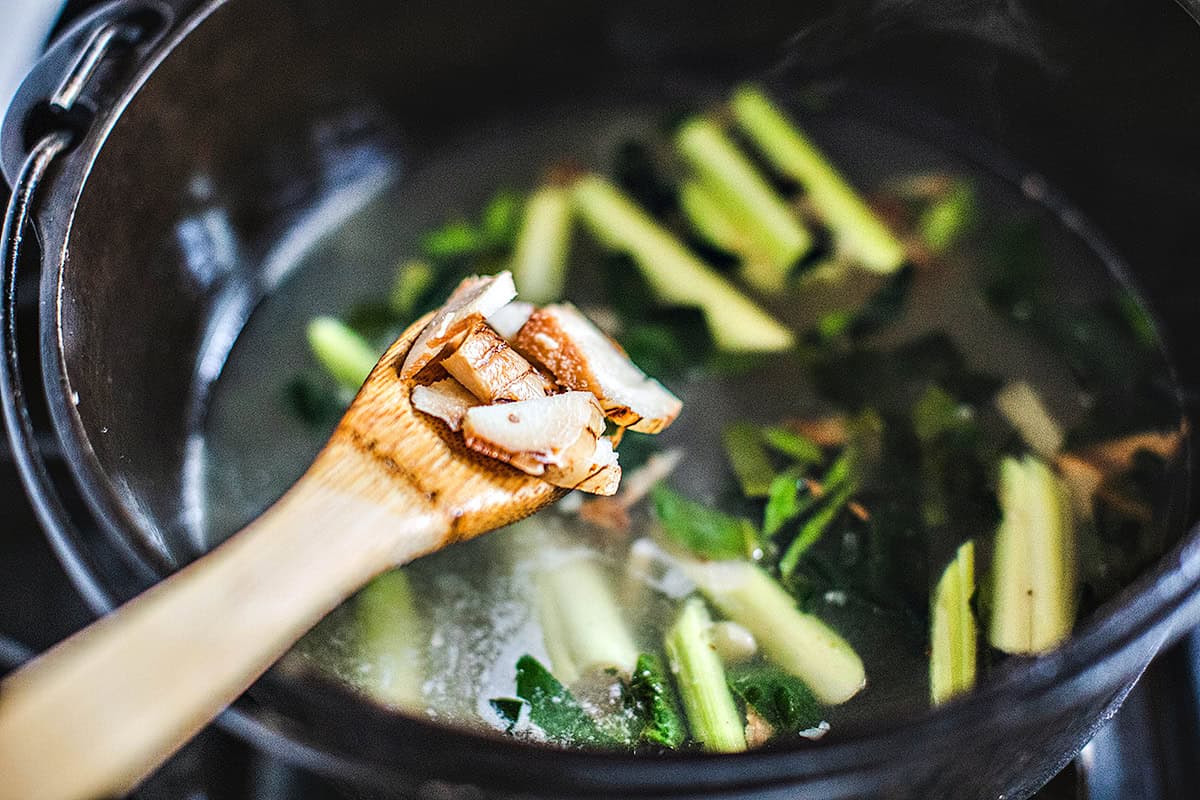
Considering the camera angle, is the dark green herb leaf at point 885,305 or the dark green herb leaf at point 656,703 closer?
the dark green herb leaf at point 656,703

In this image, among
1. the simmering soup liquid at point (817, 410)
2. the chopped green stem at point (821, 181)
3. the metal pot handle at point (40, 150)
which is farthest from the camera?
the chopped green stem at point (821, 181)

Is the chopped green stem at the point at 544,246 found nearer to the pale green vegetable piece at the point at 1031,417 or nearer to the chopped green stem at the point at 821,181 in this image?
the chopped green stem at the point at 821,181

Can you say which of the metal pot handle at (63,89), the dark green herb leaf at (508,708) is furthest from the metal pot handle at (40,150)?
the dark green herb leaf at (508,708)

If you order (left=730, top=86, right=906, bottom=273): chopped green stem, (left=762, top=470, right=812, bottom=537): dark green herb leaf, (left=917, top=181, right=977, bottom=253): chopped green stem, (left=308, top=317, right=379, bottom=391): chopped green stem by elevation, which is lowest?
(left=762, top=470, right=812, bottom=537): dark green herb leaf

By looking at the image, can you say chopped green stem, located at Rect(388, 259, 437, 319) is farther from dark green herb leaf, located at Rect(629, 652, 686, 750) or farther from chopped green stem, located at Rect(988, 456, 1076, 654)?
chopped green stem, located at Rect(988, 456, 1076, 654)

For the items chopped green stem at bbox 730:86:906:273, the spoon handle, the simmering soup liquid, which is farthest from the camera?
chopped green stem at bbox 730:86:906:273

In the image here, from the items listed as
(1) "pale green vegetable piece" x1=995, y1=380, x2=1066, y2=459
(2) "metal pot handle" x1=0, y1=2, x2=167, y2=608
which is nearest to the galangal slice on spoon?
(2) "metal pot handle" x1=0, y1=2, x2=167, y2=608

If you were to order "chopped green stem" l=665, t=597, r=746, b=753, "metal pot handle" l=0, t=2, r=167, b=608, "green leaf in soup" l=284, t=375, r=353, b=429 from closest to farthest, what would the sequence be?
"metal pot handle" l=0, t=2, r=167, b=608
"chopped green stem" l=665, t=597, r=746, b=753
"green leaf in soup" l=284, t=375, r=353, b=429
